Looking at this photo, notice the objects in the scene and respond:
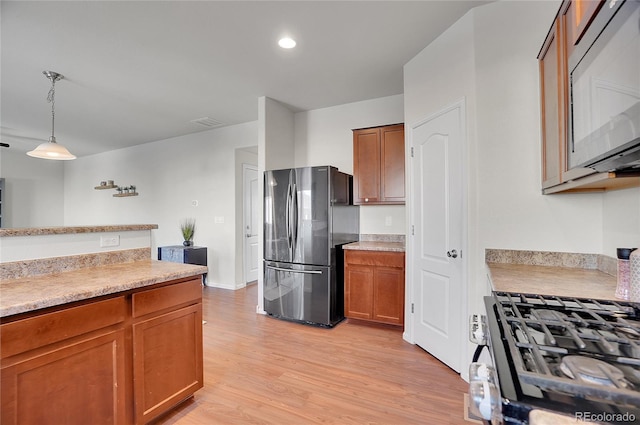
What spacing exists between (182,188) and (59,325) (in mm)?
4495

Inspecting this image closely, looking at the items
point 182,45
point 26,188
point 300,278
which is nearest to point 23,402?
point 300,278

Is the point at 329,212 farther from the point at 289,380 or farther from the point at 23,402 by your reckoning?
the point at 23,402

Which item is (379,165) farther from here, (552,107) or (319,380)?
(319,380)

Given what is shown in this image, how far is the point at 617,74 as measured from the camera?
824 mm

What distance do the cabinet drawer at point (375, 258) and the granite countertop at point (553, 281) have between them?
114cm

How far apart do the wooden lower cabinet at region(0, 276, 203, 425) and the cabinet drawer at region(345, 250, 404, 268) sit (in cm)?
174

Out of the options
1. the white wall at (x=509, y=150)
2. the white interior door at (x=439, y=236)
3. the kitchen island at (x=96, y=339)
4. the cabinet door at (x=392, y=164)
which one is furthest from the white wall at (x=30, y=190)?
the white wall at (x=509, y=150)

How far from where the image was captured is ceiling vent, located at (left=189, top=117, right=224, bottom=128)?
451cm

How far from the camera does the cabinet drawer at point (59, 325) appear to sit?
1.10m

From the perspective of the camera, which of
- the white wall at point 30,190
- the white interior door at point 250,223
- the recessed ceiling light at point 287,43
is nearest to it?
the recessed ceiling light at point 287,43

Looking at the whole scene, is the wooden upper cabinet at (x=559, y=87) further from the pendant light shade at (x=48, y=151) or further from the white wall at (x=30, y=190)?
the white wall at (x=30, y=190)

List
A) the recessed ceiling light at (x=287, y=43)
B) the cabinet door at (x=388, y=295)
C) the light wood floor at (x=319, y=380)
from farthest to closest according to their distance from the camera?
the cabinet door at (x=388, y=295)
the recessed ceiling light at (x=287, y=43)
the light wood floor at (x=319, y=380)

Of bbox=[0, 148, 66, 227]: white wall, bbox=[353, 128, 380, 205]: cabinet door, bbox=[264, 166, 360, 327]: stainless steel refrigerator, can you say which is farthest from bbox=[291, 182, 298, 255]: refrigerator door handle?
bbox=[0, 148, 66, 227]: white wall

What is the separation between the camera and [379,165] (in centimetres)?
334
